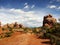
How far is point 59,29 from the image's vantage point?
109 feet

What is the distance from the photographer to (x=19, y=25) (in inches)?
3504

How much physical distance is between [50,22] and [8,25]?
2315 cm

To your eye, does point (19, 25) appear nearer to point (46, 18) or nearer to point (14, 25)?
point (14, 25)

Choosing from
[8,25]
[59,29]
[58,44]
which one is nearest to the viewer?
[58,44]

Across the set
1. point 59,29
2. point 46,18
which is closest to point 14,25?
point 46,18

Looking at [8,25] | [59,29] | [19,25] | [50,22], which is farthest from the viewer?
[19,25]

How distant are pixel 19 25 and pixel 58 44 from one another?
6933 cm

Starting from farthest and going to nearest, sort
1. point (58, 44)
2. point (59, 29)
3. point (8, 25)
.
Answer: point (8, 25) < point (59, 29) < point (58, 44)

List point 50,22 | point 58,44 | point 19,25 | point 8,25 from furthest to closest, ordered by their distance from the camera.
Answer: point 19,25, point 8,25, point 50,22, point 58,44

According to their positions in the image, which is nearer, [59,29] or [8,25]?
[59,29]

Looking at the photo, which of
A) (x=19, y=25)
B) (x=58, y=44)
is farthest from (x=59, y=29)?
(x=19, y=25)

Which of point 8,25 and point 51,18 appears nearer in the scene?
point 51,18

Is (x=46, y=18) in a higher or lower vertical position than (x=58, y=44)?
higher

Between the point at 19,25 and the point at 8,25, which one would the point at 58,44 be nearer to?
the point at 8,25
